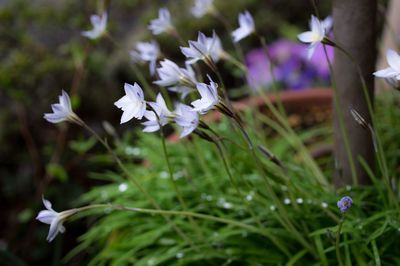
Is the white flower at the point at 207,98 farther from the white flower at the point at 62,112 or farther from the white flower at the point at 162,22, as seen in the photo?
the white flower at the point at 162,22

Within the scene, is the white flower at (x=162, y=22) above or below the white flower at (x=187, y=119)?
above

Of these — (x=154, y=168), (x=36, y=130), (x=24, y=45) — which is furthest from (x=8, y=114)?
(x=154, y=168)

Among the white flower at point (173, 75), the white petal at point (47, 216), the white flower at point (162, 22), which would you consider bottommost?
the white petal at point (47, 216)

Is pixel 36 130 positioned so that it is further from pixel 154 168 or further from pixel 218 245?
pixel 218 245

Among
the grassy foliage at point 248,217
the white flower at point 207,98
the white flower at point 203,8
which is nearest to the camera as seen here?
the white flower at point 207,98

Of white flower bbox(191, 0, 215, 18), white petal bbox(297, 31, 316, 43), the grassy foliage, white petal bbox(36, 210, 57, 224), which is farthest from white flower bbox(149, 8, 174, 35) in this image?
white petal bbox(36, 210, 57, 224)

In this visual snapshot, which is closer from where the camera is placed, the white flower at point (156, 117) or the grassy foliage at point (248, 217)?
the white flower at point (156, 117)

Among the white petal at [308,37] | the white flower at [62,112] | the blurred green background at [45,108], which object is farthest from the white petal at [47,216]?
the blurred green background at [45,108]

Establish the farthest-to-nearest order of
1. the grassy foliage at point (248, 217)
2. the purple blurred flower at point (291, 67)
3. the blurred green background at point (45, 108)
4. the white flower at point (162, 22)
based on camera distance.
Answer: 1. the purple blurred flower at point (291, 67)
2. the blurred green background at point (45, 108)
3. the white flower at point (162, 22)
4. the grassy foliage at point (248, 217)
